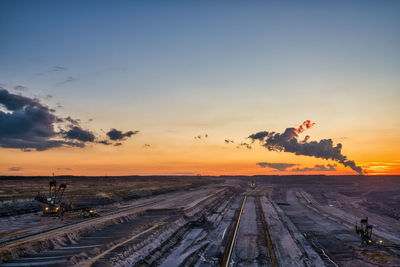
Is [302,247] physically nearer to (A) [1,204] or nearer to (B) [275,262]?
(B) [275,262]

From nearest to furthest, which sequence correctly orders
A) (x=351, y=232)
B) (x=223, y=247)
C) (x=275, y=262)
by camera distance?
(x=275, y=262)
(x=223, y=247)
(x=351, y=232)

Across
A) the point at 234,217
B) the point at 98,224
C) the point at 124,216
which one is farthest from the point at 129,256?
the point at 234,217

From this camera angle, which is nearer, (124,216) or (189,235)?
(189,235)

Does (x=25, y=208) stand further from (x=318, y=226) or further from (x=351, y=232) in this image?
(x=351, y=232)

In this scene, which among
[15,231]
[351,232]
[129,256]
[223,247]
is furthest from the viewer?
[351,232]

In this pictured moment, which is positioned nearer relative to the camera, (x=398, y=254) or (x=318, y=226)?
(x=398, y=254)

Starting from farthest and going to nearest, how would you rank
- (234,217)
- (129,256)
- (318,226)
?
(234,217) < (318,226) < (129,256)

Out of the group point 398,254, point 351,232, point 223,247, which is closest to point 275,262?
point 223,247

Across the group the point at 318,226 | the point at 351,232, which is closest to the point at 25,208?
the point at 318,226

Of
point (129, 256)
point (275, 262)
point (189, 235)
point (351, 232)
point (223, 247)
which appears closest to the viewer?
point (129, 256)
